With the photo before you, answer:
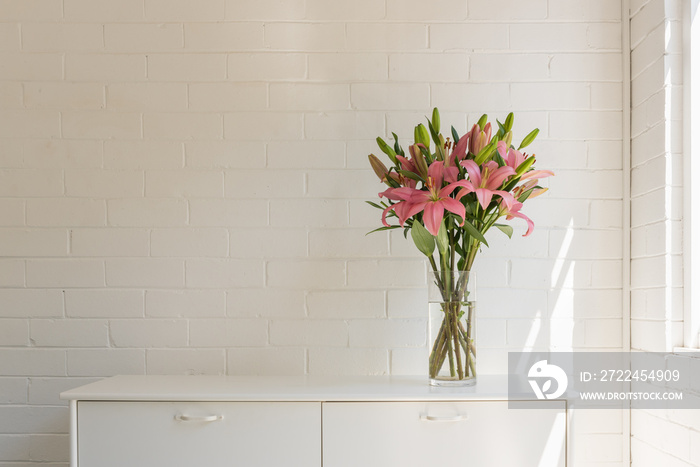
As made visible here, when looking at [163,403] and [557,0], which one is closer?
[163,403]

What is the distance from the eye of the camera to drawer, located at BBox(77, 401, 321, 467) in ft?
6.43

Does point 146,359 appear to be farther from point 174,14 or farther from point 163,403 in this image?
point 174,14

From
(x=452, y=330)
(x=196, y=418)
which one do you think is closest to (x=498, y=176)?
(x=452, y=330)

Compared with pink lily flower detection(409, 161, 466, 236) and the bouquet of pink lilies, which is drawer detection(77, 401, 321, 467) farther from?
pink lily flower detection(409, 161, 466, 236)

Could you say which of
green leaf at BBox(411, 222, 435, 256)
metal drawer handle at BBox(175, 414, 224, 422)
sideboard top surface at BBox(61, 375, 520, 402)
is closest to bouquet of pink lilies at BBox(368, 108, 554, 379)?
green leaf at BBox(411, 222, 435, 256)

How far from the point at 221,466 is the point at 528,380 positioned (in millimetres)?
937

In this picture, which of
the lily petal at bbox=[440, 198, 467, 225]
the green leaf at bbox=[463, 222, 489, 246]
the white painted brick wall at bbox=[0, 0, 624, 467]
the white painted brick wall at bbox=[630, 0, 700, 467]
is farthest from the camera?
the white painted brick wall at bbox=[0, 0, 624, 467]

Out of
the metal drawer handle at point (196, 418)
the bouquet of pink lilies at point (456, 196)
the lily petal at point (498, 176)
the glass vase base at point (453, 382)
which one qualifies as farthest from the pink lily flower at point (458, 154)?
the metal drawer handle at point (196, 418)

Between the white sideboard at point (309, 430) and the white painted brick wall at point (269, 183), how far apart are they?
0.46m

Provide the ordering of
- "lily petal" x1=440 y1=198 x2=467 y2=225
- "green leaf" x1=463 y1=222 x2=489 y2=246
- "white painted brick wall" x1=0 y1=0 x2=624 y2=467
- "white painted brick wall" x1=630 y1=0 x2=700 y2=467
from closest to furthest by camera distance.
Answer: "lily petal" x1=440 y1=198 x2=467 y2=225 < "green leaf" x1=463 y1=222 x2=489 y2=246 < "white painted brick wall" x1=630 y1=0 x2=700 y2=467 < "white painted brick wall" x1=0 y1=0 x2=624 y2=467

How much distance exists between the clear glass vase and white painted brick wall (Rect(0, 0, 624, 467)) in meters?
0.35

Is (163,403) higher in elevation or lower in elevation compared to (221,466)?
higher

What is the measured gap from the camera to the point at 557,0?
8.11 feet

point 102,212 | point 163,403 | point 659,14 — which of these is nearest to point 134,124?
point 102,212
